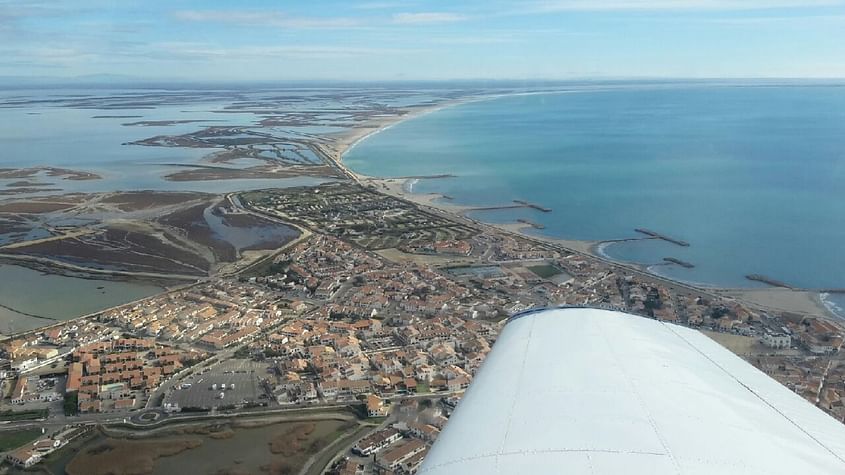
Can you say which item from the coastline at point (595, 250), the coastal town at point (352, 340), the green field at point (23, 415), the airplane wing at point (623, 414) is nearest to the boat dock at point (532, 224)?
the coastline at point (595, 250)

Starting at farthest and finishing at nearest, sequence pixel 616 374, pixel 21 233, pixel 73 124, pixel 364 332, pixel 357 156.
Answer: pixel 73 124 → pixel 357 156 → pixel 21 233 → pixel 364 332 → pixel 616 374

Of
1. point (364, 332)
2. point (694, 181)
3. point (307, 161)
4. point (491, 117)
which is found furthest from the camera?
point (491, 117)

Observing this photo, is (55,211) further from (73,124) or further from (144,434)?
(73,124)

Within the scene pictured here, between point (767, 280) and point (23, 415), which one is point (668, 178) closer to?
point (767, 280)

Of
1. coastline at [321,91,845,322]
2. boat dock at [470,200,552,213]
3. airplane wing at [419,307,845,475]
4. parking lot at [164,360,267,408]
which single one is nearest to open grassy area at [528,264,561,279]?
coastline at [321,91,845,322]

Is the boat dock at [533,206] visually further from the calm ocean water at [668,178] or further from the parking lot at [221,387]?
the parking lot at [221,387]

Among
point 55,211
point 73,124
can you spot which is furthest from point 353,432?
point 73,124

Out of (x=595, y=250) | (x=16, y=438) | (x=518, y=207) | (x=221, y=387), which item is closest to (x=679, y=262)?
(x=595, y=250)
